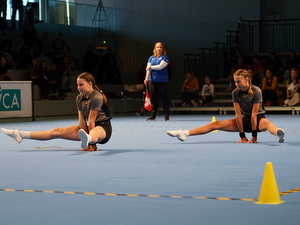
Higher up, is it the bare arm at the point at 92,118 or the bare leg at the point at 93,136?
the bare arm at the point at 92,118

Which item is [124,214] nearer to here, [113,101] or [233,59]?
[113,101]

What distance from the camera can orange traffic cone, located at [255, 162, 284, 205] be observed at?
13.1ft

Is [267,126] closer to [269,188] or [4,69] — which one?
[269,188]

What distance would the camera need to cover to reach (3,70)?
1709 cm

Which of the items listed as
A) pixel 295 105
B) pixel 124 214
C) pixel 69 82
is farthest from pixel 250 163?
pixel 69 82

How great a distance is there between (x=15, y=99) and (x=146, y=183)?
427 inches

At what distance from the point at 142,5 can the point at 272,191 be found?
2110 centimetres

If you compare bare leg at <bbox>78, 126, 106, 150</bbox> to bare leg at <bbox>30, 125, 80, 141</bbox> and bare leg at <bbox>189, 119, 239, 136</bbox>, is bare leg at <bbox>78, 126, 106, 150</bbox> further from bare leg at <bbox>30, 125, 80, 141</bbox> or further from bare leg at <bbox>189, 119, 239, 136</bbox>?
bare leg at <bbox>189, 119, 239, 136</bbox>

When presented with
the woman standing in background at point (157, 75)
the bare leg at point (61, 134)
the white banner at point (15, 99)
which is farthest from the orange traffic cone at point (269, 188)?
the white banner at point (15, 99)

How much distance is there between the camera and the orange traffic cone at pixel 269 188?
400cm

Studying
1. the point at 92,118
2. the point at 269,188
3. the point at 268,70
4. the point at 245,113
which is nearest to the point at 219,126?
the point at 245,113

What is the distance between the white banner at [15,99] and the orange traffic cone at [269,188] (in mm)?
11642

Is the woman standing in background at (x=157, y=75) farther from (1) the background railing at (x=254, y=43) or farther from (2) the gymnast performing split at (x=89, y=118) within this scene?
(1) the background railing at (x=254, y=43)

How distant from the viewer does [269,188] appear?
158 inches
